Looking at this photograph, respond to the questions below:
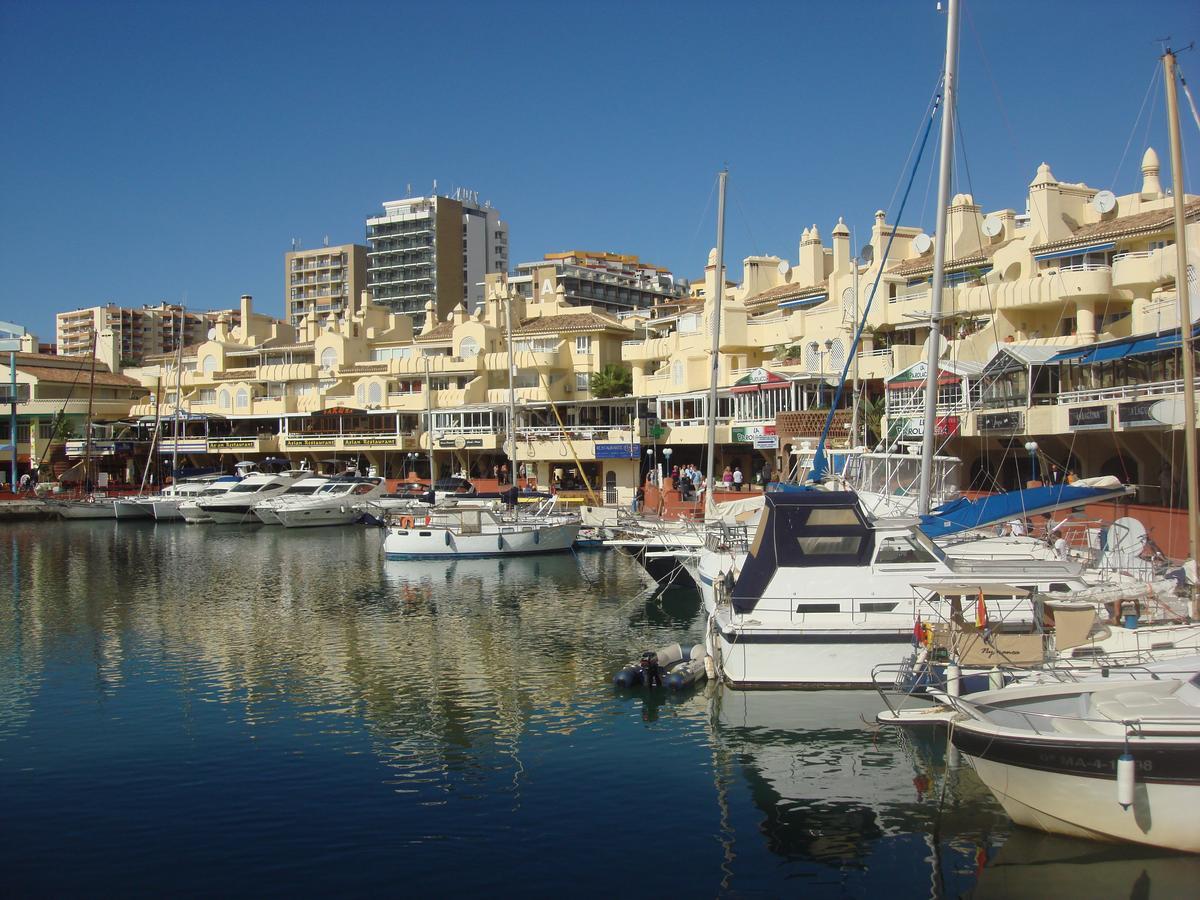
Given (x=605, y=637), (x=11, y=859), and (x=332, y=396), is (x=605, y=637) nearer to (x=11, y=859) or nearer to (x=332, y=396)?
(x=11, y=859)

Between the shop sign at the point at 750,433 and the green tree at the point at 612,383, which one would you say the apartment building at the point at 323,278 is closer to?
the green tree at the point at 612,383

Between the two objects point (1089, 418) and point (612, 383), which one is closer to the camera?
point (1089, 418)

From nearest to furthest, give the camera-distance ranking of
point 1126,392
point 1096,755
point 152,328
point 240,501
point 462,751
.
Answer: point 1096,755 → point 462,751 → point 1126,392 → point 240,501 → point 152,328

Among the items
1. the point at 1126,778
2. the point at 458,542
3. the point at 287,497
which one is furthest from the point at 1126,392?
the point at 287,497

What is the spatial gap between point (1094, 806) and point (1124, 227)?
38030 mm

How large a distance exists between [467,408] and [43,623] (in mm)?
44560

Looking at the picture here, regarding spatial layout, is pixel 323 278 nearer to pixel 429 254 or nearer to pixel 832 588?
pixel 429 254

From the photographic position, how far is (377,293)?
137500 millimetres

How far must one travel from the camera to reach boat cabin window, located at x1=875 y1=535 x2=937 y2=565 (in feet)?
74.4

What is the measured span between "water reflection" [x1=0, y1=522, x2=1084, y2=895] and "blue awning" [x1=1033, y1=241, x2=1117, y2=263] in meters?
26.4

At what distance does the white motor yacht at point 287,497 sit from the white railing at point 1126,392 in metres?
46.2

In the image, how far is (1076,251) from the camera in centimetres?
4788

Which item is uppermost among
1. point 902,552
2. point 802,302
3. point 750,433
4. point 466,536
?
point 802,302

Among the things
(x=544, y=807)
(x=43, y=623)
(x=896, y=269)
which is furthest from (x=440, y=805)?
(x=896, y=269)
